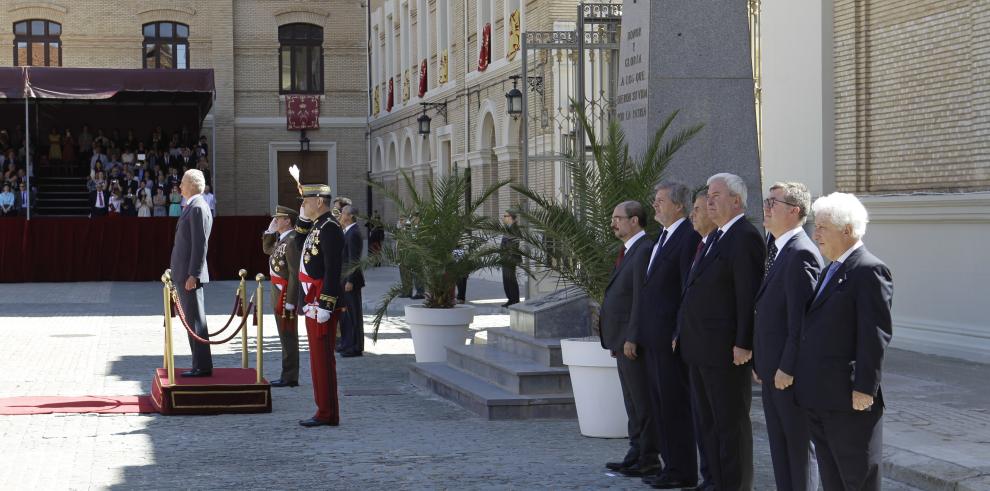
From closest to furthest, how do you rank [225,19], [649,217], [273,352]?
[649,217] < [273,352] < [225,19]

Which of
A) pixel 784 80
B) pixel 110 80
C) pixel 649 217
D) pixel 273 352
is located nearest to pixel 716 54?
pixel 649 217

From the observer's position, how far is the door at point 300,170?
46.6 meters

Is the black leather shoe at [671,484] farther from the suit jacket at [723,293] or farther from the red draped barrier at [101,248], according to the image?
the red draped barrier at [101,248]

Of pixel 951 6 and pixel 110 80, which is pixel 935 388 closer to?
pixel 951 6

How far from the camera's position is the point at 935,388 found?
37.3 feet

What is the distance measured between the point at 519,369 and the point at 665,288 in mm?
3229

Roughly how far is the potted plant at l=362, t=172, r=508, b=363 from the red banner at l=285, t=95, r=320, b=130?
33.3m

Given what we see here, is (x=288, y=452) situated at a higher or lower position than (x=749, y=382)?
lower

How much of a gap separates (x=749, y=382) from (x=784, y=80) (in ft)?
34.8

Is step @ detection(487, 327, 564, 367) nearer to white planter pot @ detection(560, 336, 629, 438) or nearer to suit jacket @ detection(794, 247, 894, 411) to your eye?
white planter pot @ detection(560, 336, 629, 438)

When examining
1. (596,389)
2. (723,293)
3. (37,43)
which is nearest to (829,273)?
(723,293)

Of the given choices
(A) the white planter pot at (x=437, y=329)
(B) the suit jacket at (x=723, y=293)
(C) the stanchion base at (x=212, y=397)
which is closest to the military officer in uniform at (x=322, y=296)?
(C) the stanchion base at (x=212, y=397)

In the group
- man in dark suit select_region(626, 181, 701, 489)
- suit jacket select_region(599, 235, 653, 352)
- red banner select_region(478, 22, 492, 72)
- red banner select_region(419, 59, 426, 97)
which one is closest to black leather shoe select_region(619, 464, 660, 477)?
man in dark suit select_region(626, 181, 701, 489)

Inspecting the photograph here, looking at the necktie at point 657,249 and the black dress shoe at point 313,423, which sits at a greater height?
the necktie at point 657,249
